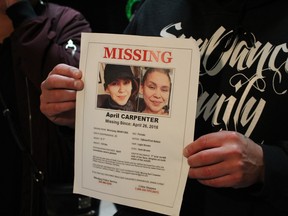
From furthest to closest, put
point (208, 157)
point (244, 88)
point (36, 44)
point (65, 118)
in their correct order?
point (36, 44) < point (65, 118) < point (244, 88) < point (208, 157)

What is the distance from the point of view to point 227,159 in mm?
600

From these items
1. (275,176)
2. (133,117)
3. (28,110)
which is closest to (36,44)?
(28,110)

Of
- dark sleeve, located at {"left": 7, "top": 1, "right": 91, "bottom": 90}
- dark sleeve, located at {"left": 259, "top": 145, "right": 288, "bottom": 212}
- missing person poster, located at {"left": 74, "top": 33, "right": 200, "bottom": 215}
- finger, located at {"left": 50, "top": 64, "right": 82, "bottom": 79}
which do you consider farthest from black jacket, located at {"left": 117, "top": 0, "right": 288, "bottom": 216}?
dark sleeve, located at {"left": 7, "top": 1, "right": 91, "bottom": 90}

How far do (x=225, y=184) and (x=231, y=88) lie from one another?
20cm

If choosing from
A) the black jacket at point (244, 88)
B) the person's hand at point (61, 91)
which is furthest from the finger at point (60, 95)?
the black jacket at point (244, 88)

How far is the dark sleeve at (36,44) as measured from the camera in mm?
1166

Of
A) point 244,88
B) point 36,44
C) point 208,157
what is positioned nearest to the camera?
point 208,157

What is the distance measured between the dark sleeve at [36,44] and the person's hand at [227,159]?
698mm

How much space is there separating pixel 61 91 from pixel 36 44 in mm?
482

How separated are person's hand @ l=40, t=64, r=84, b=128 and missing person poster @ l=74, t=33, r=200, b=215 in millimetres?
22

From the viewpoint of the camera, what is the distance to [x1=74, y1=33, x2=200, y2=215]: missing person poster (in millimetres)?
649

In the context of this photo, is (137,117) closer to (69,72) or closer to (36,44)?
(69,72)

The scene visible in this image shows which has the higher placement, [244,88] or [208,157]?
[244,88]

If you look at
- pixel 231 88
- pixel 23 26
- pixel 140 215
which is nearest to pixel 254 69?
pixel 231 88
